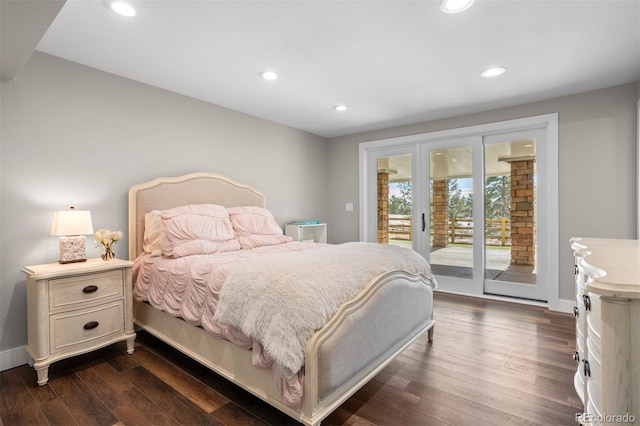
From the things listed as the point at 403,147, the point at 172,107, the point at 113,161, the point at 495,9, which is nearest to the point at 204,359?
the point at 113,161

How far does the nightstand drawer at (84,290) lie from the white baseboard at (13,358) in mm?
592

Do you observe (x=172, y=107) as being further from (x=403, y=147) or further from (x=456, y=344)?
(x=456, y=344)

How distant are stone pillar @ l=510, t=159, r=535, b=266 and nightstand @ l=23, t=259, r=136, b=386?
4104mm

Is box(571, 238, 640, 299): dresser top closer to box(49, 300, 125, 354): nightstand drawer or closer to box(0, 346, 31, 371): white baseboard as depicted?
box(49, 300, 125, 354): nightstand drawer

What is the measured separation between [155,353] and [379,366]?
179 centimetres

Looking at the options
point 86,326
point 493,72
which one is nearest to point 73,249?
point 86,326

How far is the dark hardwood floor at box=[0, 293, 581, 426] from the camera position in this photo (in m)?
1.68

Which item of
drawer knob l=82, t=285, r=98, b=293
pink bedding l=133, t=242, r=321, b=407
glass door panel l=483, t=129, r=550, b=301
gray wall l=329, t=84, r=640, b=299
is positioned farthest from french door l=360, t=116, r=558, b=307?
drawer knob l=82, t=285, r=98, b=293

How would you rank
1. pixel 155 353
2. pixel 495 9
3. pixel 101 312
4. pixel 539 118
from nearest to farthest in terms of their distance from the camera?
pixel 495 9 → pixel 101 312 → pixel 155 353 → pixel 539 118

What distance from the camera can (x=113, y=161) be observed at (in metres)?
2.74

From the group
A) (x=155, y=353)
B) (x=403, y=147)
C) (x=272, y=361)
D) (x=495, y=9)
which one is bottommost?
(x=155, y=353)

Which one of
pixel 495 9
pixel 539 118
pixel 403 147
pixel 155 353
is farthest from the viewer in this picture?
pixel 403 147

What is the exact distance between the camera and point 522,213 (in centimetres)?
369

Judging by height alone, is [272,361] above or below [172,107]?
below
